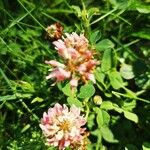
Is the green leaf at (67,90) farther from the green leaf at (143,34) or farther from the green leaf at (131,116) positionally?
the green leaf at (143,34)

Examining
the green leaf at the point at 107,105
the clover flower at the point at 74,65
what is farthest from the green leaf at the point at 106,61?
the clover flower at the point at 74,65

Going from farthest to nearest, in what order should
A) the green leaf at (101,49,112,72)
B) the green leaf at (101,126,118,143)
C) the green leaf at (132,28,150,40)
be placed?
the green leaf at (132,28,150,40) → the green leaf at (101,126,118,143) → the green leaf at (101,49,112,72)

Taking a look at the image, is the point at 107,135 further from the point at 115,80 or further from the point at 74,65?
the point at 74,65

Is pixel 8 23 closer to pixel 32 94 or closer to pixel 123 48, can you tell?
pixel 32 94

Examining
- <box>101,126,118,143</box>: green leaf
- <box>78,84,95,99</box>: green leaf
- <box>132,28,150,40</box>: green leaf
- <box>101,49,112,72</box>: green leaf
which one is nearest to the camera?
<box>78,84,95,99</box>: green leaf

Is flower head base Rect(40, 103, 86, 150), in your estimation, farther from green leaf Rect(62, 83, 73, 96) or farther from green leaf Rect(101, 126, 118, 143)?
green leaf Rect(101, 126, 118, 143)

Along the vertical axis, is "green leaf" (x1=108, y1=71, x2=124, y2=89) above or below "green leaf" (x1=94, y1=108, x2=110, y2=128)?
above

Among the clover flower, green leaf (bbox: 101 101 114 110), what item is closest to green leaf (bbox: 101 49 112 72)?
green leaf (bbox: 101 101 114 110)

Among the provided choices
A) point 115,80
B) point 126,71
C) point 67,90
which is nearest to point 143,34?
point 126,71
